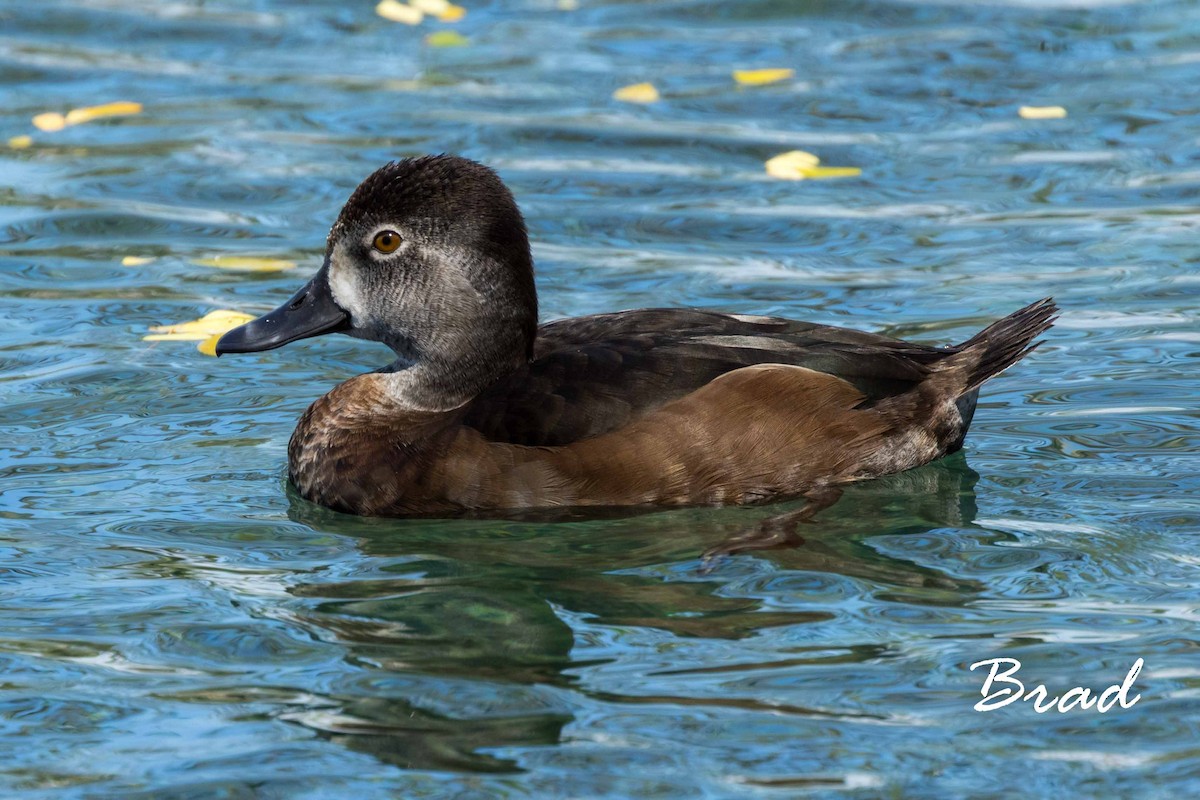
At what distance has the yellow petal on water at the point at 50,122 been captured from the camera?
10.6 m

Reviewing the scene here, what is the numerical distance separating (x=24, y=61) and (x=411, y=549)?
7.12 m

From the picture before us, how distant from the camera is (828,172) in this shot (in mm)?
9750

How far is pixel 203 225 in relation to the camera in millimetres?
9297

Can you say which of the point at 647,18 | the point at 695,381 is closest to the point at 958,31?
the point at 647,18

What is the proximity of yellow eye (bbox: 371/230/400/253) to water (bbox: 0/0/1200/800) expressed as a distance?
88 cm

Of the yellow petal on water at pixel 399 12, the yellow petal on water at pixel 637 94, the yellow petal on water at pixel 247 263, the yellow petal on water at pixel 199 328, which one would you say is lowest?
the yellow petal on water at pixel 199 328

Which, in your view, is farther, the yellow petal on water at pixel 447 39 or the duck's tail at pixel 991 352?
the yellow petal on water at pixel 447 39

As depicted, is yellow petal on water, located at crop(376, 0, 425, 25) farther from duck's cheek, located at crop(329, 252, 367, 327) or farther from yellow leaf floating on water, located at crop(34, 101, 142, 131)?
duck's cheek, located at crop(329, 252, 367, 327)

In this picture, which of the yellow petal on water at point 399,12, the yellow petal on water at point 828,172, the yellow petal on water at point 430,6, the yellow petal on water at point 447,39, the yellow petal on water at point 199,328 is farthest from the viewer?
the yellow petal on water at point 430,6

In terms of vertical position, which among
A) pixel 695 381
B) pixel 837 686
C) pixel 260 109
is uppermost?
pixel 260 109

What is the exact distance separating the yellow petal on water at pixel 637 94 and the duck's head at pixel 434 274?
4.89 meters

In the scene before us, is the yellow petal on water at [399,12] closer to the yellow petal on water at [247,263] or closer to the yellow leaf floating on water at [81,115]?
the yellow leaf floating on water at [81,115]

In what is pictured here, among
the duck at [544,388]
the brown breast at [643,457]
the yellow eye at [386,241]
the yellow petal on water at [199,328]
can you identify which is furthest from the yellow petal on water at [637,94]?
the brown breast at [643,457]

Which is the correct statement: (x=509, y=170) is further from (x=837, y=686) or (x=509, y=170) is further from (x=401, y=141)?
(x=837, y=686)
